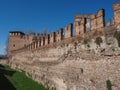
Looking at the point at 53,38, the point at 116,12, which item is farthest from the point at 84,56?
the point at 53,38

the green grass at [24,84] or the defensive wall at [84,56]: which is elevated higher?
the defensive wall at [84,56]

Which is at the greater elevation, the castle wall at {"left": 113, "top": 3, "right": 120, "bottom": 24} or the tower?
the tower

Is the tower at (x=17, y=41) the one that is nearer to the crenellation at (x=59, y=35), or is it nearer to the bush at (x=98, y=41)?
the crenellation at (x=59, y=35)

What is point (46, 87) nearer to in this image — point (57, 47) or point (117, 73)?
point (57, 47)

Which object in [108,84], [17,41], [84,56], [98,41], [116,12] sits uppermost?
[17,41]

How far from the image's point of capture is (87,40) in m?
9.23

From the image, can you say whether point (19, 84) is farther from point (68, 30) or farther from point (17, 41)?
point (17, 41)

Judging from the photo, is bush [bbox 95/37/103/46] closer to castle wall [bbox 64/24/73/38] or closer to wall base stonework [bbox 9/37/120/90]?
wall base stonework [bbox 9/37/120/90]

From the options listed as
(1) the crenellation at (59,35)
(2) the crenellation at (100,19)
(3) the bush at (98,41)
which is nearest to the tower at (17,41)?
(1) the crenellation at (59,35)

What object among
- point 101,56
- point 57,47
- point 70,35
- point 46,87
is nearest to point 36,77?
point 46,87

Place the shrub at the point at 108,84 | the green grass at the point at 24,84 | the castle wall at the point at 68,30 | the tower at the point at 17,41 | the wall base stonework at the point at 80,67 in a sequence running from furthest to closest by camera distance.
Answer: the tower at the point at 17,41 < the green grass at the point at 24,84 < the castle wall at the point at 68,30 < the wall base stonework at the point at 80,67 < the shrub at the point at 108,84

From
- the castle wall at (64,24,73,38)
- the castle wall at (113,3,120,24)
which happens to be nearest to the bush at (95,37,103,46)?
the castle wall at (113,3,120,24)

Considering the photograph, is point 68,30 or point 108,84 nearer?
point 108,84

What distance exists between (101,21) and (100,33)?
0.58 m
